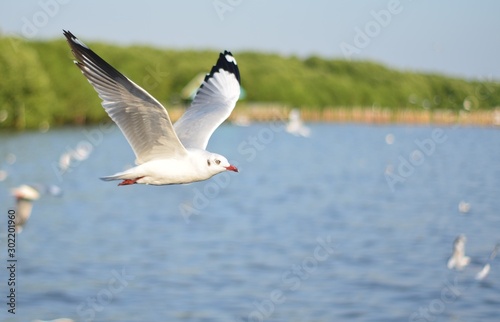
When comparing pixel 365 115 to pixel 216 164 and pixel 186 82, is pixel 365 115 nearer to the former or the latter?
pixel 186 82

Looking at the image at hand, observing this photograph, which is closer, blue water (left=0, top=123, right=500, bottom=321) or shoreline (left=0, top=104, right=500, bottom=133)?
blue water (left=0, top=123, right=500, bottom=321)

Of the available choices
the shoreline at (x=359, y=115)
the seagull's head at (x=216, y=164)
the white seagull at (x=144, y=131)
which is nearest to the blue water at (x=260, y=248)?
the white seagull at (x=144, y=131)

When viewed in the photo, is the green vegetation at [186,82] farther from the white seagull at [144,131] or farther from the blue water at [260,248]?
the white seagull at [144,131]

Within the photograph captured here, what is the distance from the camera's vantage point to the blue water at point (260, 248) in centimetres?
1630

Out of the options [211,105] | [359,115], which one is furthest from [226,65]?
[359,115]

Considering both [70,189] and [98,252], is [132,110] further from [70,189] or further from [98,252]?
[70,189]

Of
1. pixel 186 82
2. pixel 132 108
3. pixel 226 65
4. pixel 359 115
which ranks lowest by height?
pixel 359 115

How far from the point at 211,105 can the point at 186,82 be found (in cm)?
7475

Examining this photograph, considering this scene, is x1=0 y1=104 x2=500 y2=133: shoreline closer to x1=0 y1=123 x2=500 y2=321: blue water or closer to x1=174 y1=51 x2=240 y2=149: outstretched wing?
x1=0 y1=123 x2=500 y2=321: blue water

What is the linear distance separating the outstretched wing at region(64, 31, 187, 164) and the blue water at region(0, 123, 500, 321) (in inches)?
338

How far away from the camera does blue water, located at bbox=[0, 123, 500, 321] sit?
16.3m

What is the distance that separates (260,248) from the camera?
21.5 meters

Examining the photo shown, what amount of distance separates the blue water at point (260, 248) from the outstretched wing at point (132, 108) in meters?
8.59

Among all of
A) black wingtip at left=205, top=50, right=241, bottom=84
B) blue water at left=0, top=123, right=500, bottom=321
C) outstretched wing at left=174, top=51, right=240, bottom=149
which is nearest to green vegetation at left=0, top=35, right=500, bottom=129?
blue water at left=0, top=123, right=500, bottom=321
